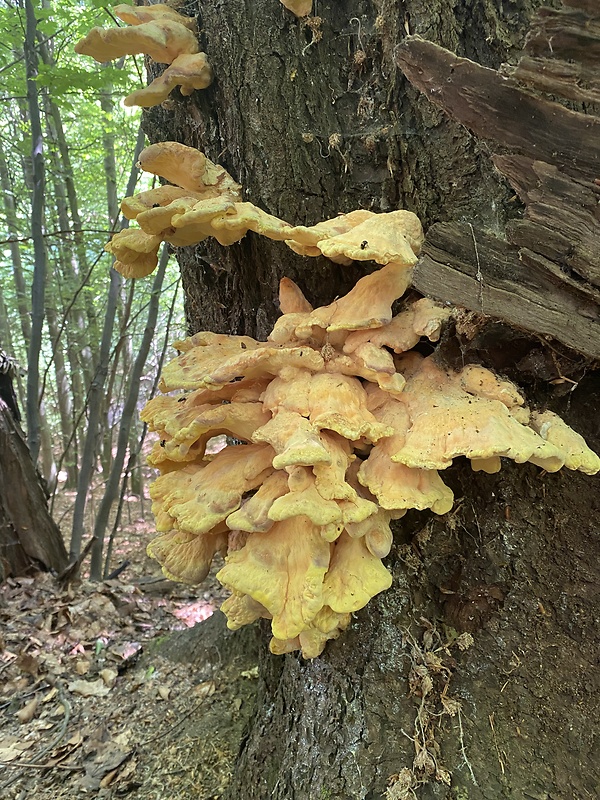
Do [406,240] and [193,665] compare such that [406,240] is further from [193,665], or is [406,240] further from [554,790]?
[193,665]

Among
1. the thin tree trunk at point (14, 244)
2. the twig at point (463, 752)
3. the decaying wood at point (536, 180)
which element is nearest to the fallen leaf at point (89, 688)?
the twig at point (463, 752)

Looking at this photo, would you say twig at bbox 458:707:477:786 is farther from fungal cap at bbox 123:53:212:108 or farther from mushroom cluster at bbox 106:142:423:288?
fungal cap at bbox 123:53:212:108

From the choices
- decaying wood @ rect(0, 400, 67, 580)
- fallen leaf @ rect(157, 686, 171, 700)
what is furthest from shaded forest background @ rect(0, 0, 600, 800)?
decaying wood @ rect(0, 400, 67, 580)

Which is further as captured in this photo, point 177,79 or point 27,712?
point 27,712

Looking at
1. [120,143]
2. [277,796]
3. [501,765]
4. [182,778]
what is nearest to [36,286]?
[182,778]

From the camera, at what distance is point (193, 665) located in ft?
11.4

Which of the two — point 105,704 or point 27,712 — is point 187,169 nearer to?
point 105,704

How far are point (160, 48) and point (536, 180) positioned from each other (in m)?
1.57

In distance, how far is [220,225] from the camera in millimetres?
1663

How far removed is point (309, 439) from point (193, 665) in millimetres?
2721

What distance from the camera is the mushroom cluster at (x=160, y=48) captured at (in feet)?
6.36

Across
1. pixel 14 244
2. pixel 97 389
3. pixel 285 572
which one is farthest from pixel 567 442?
pixel 14 244

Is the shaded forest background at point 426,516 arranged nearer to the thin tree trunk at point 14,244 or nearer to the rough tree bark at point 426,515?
the rough tree bark at point 426,515

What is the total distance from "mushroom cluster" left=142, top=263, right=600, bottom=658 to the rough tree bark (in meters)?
0.25
